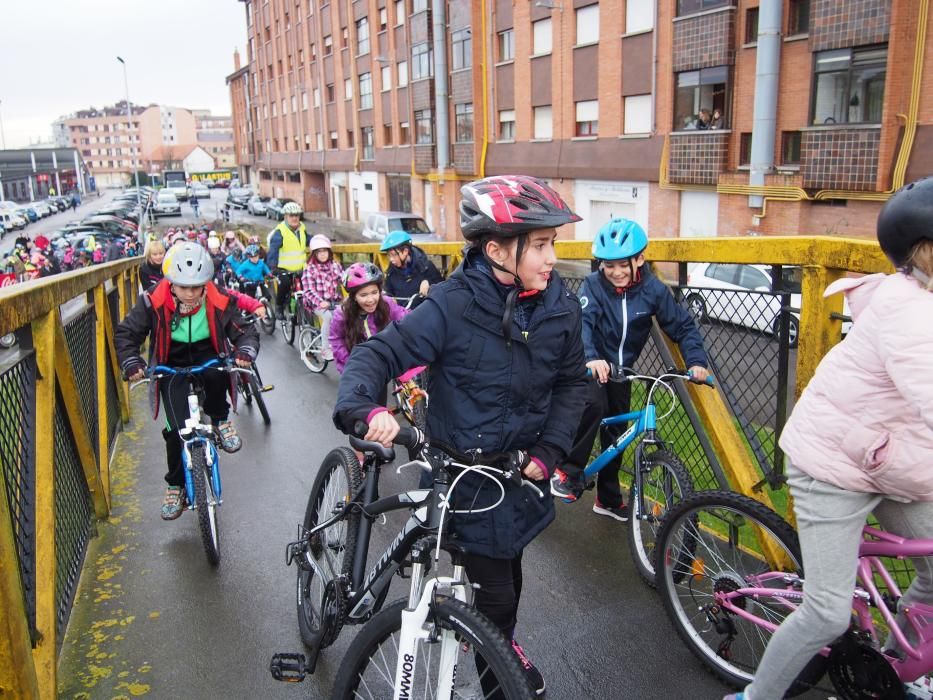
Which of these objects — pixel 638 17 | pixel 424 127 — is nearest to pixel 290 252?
pixel 638 17

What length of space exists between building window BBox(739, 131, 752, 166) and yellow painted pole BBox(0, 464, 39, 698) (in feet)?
74.8

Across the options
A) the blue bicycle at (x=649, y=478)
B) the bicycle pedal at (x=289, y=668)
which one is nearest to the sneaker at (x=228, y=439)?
the bicycle pedal at (x=289, y=668)

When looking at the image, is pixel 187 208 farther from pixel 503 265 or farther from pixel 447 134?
pixel 503 265

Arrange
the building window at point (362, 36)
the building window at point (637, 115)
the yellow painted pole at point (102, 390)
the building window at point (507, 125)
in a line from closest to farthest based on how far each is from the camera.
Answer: the yellow painted pole at point (102, 390) → the building window at point (637, 115) → the building window at point (507, 125) → the building window at point (362, 36)

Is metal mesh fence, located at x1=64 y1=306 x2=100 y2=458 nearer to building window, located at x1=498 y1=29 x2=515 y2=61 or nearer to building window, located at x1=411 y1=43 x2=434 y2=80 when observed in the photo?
building window, located at x1=498 y1=29 x2=515 y2=61

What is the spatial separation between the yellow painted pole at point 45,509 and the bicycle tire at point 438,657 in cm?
122

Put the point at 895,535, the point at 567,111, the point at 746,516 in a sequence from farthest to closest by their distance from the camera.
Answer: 1. the point at 567,111
2. the point at 746,516
3. the point at 895,535

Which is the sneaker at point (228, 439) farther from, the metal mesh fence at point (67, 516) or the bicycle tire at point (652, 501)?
the bicycle tire at point (652, 501)

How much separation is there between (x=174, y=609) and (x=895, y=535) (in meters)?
3.24

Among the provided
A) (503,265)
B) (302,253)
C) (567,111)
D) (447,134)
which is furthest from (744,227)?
(503,265)

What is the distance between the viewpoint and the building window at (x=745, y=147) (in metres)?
22.5

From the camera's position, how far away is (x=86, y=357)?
18.4ft

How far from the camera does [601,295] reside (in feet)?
14.4

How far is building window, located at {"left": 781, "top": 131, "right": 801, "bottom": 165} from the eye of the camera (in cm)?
2105
